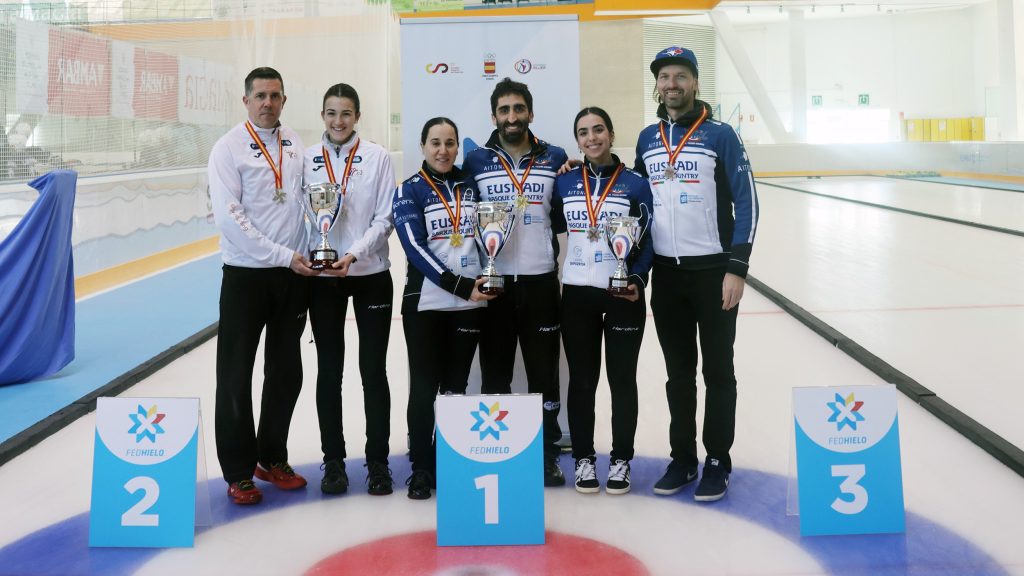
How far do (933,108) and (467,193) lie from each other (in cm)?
2559

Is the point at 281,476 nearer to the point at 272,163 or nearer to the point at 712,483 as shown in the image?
the point at 272,163

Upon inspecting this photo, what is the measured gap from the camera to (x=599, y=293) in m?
3.07

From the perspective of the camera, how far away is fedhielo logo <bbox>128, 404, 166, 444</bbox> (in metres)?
2.77

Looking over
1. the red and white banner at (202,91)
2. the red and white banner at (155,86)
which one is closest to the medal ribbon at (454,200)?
the red and white banner at (155,86)

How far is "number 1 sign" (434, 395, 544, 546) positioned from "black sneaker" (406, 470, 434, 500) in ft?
1.36

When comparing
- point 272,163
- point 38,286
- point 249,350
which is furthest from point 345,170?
point 38,286

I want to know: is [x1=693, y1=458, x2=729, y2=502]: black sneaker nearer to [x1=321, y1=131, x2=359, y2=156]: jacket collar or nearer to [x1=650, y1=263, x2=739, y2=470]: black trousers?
[x1=650, y1=263, x2=739, y2=470]: black trousers

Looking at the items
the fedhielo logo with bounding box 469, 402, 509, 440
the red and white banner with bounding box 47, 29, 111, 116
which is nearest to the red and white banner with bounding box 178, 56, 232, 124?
the red and white banner with bounding box 47, 29, 111, 116

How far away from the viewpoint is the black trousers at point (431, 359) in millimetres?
3100

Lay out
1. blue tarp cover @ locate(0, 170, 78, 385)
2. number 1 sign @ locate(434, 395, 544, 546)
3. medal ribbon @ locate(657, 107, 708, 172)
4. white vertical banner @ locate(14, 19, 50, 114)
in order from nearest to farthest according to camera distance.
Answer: number 1 sign @ locate(434, 395, 544, 546)
medal ribbon @ locate(657, 107, 708, 172)
blue tarp cover @ locate(0, 170, 78, 385)
white vertical banner @ locate(14, 19, 50, 114)

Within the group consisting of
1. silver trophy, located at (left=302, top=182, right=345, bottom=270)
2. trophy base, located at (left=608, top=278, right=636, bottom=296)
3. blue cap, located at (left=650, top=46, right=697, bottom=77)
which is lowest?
trophy base, located at (left=608, top=278, right=636, bottom=296)

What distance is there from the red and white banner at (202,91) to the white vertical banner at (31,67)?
2.09 metres

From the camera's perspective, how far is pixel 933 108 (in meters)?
25.6

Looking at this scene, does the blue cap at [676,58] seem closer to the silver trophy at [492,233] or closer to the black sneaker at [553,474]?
the silver trophy at [492,233]
